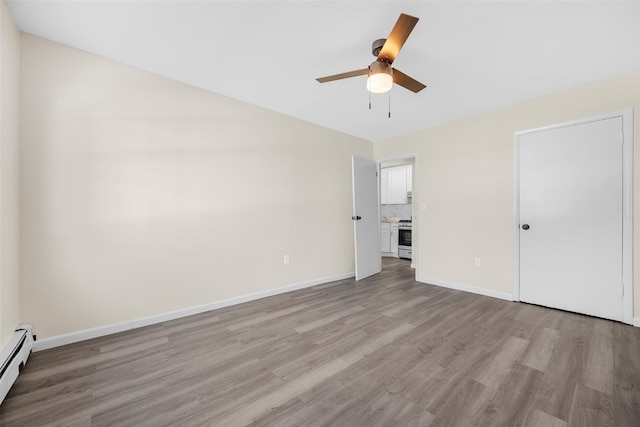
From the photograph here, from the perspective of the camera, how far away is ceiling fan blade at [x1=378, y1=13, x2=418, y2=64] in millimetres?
1476

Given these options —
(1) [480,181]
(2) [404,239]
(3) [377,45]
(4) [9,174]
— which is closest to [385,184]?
(2) [404,239]

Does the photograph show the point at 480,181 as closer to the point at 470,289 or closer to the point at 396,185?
the point at 470,289

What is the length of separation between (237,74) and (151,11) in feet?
2.73

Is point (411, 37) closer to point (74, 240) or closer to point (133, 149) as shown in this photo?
point (133, 149)

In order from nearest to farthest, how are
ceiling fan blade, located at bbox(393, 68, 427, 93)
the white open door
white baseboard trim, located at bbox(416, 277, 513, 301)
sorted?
ceiling fan blade, located at bbox(393, 68, 427, 93) → white baseboard trim, located at bbox(416, 277, 513, 301) → the white open door

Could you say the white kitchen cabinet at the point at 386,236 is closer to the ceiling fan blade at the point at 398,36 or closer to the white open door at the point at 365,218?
the white open door at the point at 365,218

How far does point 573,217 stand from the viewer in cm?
271

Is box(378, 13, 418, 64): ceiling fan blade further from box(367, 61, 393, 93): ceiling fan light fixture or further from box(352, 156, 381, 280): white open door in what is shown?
box(352, 156, 381, 280): white open door

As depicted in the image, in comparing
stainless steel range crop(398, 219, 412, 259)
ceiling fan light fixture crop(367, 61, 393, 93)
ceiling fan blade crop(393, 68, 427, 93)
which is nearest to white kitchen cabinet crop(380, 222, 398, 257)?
stainless steel range crop(398, 219, 412, 259)

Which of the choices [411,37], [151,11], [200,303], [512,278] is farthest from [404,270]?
[151,11]

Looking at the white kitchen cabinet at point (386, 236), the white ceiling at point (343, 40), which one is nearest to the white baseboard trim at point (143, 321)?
the white ceiling at point (343, 40)

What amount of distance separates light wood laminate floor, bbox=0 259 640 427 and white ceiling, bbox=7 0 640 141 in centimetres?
246

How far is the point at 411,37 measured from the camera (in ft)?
6.38

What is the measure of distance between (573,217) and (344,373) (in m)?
2.97
